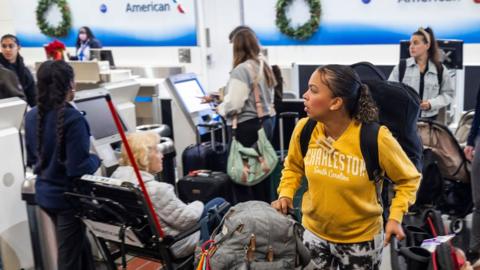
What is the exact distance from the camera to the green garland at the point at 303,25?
839cm

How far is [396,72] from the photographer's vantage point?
4430 millimetres

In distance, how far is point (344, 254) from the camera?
227 centimetres

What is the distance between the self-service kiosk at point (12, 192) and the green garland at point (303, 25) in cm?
558

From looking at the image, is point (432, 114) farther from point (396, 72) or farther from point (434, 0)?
point (434, 0)

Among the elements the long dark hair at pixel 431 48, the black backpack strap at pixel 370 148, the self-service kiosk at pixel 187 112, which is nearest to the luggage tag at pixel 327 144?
the black backpack strap at pixel 370 148

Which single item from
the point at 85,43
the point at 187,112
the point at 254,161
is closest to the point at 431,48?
the point at 254,161

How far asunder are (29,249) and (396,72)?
300cm

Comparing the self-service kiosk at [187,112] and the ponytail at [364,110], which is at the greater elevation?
the ponytail at [364,110]

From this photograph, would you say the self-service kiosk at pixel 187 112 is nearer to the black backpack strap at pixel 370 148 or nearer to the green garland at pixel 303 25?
the black backpack strap at pixel 370 148

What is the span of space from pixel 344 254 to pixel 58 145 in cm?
168

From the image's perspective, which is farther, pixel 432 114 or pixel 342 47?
pixel 342 47

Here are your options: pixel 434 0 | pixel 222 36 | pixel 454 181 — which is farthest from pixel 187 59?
pixel 454 181

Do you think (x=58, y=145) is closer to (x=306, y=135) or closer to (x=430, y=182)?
(x=306, y=135)

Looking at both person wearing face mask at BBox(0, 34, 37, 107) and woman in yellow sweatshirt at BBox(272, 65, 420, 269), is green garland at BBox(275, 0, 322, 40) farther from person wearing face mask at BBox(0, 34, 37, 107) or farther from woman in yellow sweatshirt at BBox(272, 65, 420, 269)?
woman in yellow sweatshirt at BBox(272, 65, 420, 269)
